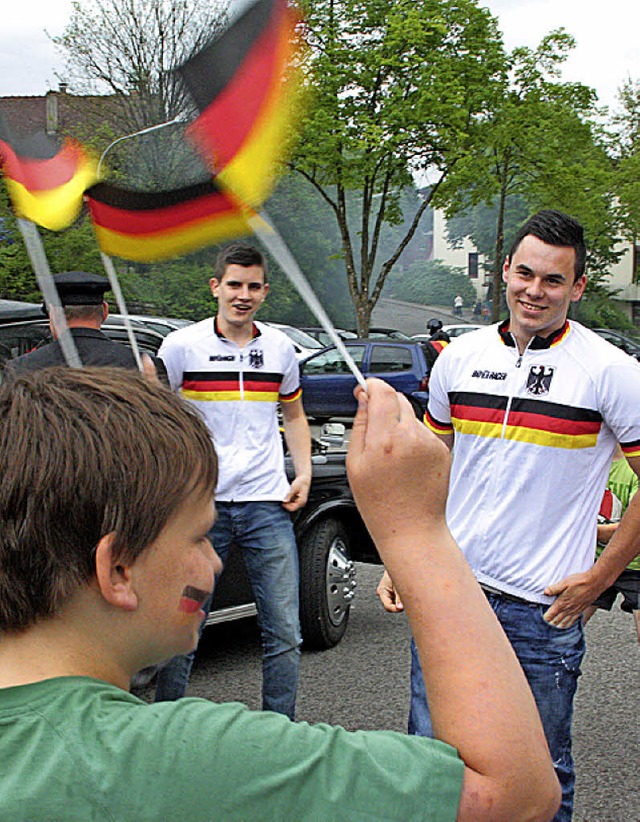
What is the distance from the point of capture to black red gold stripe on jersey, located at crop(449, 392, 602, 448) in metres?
3.10

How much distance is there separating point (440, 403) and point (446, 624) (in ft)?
7.55

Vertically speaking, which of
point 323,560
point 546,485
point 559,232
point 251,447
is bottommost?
point 323,560

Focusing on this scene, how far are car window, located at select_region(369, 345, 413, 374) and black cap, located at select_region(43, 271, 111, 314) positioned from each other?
14.9 meters

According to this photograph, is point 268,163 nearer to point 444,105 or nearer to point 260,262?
point 260,262

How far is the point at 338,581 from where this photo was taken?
5.83 metres

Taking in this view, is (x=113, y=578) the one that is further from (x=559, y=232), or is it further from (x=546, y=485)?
(x=559, y=232)

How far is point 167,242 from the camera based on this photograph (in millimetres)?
1638

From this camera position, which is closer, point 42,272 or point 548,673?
point 42,272

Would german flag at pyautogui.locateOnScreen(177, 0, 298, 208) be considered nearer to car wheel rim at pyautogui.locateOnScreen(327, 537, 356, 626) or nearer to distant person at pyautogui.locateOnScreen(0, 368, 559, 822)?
distant person at pyautogui.locateOnScreen(0, 368, 559, 822)

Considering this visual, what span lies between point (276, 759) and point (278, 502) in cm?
331

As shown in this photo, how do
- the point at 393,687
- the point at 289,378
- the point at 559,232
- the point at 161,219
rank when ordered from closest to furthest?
1. the point at 161,219
2. the point at 559,232
3. the point at 289,378
4. the point at 393,687

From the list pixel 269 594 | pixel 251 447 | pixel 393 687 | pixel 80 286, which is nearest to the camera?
pixel 80 286

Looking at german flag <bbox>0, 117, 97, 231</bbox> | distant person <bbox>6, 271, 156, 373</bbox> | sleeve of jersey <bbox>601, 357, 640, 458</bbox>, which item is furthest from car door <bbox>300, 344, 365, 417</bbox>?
german flag <bbox>0, 117, 97, 231</bbox>

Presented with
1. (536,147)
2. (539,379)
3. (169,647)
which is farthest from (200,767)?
(536,147)
